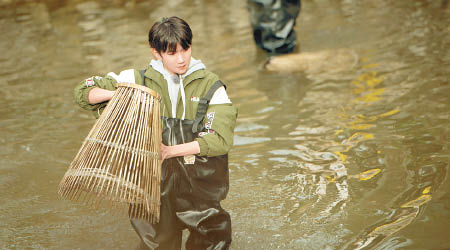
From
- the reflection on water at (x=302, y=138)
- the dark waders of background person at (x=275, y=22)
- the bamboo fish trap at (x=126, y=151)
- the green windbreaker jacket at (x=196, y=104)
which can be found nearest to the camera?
the bamboo fish trap at (x=126, y=151)

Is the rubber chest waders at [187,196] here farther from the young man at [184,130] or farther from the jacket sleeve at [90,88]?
the jacket sleeve at [90,88]

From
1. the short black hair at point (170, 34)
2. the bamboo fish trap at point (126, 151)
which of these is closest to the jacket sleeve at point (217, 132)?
the bamboo fish trap at point (126, 151)

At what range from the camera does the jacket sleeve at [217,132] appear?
2613 millimetres

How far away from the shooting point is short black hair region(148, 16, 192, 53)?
2.62 m

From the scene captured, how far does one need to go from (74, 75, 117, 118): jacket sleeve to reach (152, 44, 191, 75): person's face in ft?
1.01

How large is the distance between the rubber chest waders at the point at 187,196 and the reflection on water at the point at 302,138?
1.68ft

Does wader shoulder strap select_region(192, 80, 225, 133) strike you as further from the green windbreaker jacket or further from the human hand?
the human hand

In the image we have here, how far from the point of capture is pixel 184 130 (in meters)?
2.77

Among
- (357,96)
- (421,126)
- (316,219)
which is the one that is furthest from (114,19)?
(316,219)

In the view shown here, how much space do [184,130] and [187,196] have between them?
1.14 feet

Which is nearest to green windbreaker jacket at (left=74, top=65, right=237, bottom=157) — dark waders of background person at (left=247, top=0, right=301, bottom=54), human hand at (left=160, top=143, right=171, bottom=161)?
human hand at (left=160, top=143, right=171, bottom=161)

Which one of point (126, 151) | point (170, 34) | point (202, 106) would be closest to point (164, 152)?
point (126, 151)

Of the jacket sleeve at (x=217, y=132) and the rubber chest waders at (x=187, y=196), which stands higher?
the jacket sleeve at (x=217, y=132)

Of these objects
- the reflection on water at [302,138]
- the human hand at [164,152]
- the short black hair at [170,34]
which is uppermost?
the short black hair at [170,34]
